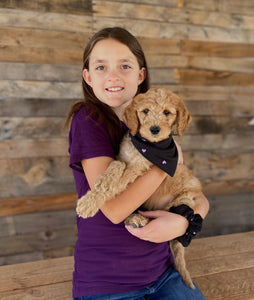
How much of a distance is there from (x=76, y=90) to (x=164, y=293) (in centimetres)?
196

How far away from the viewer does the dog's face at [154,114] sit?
4.51 feet

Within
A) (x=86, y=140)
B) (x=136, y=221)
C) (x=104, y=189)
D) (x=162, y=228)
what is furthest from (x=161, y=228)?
(x=86, y=140)

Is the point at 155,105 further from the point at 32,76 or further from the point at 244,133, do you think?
the point at 244,133

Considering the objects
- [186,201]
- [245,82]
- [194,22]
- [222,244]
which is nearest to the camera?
[186,201]

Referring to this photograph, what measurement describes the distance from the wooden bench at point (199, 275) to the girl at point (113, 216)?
0.49m

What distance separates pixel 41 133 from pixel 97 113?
1.34m

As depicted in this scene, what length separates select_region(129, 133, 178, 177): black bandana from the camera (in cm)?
141

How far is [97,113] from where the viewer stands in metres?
1.55

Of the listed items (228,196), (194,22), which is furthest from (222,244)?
(194,22)

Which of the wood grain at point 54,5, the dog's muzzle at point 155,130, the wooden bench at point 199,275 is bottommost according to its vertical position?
the wooden bench at point 199,275

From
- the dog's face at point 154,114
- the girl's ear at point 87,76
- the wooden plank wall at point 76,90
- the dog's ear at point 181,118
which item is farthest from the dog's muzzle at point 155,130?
the wooden plank wall at point 76,90

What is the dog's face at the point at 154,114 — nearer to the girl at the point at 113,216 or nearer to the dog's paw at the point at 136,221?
the girl at the point at 113,216

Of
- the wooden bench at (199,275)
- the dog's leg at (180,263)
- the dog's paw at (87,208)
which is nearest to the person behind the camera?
the dog's paw at (87,208)

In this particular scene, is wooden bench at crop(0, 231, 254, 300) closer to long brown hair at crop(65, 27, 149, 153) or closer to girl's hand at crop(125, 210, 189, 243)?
girl's hand at crop(125, 210, 189, 243)
